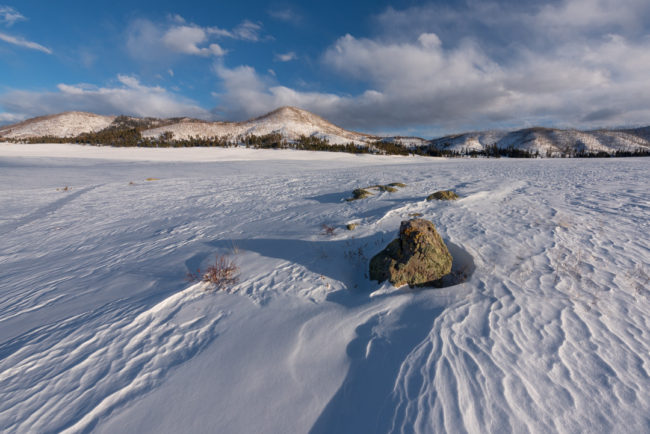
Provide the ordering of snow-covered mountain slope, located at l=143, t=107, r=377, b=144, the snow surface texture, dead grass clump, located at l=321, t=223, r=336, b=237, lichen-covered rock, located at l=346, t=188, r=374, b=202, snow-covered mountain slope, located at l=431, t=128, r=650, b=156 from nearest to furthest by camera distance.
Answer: the snow surface texture < dead grass clump, located at l=321, t=223, r=336, b=237 < lichen-covered rock, located at l=346, t=188, r=374, b=202 < snow-covered mountain slope, located at l=143, t=107, r=377, b=144 < snow-covered mountain slope, located at l=431, t=128, r=650, b=156

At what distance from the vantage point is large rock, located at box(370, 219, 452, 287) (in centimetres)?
447

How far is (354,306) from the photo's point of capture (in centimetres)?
407

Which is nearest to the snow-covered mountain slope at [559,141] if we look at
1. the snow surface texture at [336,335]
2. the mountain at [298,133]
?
the mountain at [298,133]

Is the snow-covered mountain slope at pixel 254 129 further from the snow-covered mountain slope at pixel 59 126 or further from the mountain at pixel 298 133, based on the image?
the snow-covered mountain slope at pixel 59 126

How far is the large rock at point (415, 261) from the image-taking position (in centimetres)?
447

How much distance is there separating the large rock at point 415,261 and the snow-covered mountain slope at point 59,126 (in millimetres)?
120508

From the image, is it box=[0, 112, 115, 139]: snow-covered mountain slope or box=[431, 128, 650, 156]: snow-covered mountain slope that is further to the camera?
box=[0, 112, 115, 139]: snow-covered mountain slope

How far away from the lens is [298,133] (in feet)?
266

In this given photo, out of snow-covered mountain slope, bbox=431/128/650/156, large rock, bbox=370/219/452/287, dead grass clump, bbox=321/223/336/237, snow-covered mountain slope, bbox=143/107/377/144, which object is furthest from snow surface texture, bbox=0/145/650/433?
snow-covered mountain slope, bbox=431/128/650/156

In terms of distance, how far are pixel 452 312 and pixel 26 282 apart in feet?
29.1

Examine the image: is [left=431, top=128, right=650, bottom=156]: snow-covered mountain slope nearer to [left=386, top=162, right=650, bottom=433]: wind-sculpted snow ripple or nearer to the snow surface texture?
the snow surface texture

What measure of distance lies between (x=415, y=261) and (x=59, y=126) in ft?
436

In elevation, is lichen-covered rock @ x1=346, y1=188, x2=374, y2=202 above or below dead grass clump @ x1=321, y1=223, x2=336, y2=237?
above

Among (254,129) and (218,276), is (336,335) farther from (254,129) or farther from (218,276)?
(254,129)
